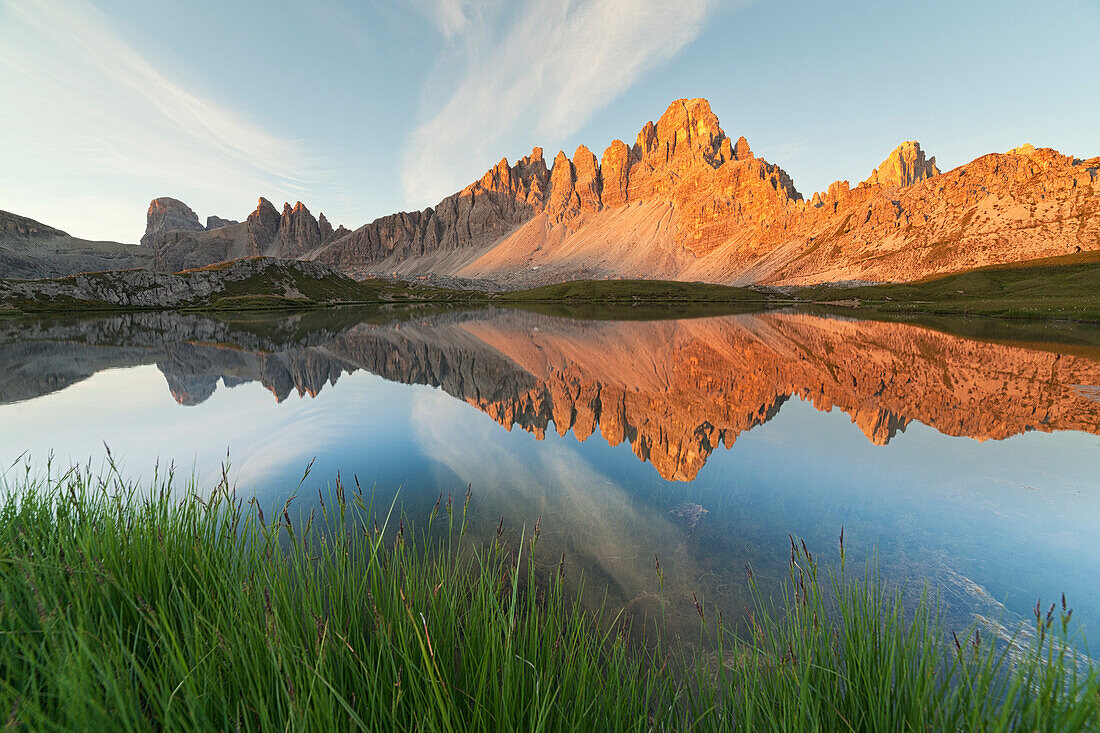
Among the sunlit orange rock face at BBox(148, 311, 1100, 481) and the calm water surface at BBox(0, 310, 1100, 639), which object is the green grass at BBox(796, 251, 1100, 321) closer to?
the sunlit orange rock face at BBox(148, 311, 1100, 481)

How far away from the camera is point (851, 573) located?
285 inches

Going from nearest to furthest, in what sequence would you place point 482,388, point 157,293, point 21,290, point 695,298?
1. point 482,388
2. point 21,290
3. point 157,293
4. point 695,298

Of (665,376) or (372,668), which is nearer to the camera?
(372,668)

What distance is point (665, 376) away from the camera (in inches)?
992

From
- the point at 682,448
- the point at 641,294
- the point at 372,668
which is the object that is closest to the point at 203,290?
the point at 641,294

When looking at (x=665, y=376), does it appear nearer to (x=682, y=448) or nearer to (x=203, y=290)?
(x=682, y=448)

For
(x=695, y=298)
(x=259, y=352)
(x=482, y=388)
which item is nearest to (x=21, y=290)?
(x=259, y=352)

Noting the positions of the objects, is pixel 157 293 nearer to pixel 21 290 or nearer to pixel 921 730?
pixel 21 290

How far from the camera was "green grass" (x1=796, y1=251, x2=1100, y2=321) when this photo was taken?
229 ft

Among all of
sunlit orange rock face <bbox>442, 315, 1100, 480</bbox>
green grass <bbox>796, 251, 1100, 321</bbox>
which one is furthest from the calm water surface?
green grass <bbox>796, 251, 1100, 321</bbox>

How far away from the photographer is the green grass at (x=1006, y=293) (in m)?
69.8

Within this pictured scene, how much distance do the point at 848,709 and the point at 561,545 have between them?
5860 mm

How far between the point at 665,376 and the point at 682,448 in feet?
40.3

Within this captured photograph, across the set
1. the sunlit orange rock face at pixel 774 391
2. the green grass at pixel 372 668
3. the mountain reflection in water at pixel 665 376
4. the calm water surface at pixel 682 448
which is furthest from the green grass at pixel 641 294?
the green grass at pixel 372 668
